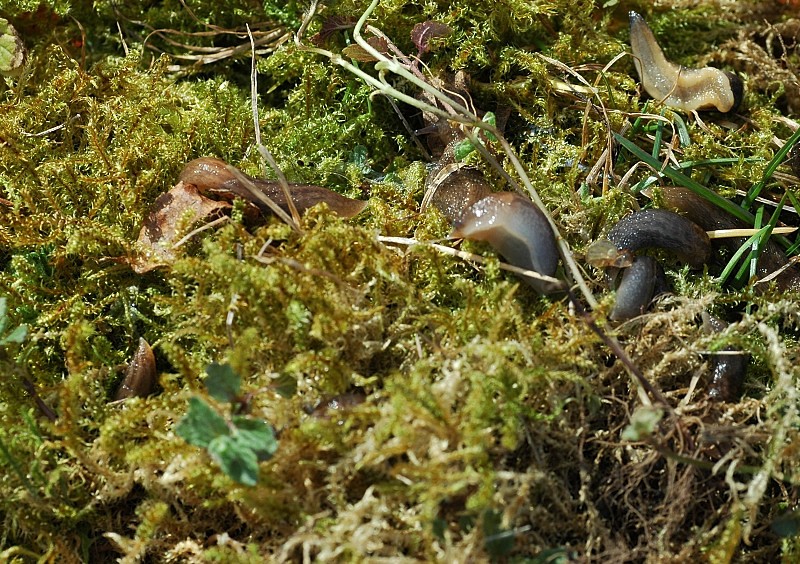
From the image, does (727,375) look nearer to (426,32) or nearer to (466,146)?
(466,146)

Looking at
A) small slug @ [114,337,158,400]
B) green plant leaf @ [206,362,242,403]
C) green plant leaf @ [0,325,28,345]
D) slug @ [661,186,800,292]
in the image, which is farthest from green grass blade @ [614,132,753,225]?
green plant leaf @ [0,325,28,345]

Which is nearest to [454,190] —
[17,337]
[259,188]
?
[259,188]

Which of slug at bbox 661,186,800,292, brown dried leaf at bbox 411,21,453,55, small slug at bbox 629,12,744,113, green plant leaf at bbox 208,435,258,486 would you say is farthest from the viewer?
small slug at bbox 629,12,744,113

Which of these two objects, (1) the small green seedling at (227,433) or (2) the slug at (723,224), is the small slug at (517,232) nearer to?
(2) the slug at (723,224)

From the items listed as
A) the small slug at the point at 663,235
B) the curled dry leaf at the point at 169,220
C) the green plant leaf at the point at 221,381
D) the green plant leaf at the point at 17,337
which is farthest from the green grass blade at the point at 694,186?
the green plant leaf at the point at 17,337

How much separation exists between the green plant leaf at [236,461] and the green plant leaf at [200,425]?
31 mm

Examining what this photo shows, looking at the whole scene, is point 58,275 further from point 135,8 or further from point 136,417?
point 135,8

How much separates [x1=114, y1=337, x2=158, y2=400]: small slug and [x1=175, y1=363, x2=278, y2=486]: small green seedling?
43 centimetres

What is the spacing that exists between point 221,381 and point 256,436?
6.0 inches

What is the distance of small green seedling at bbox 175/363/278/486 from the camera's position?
155 centimetres

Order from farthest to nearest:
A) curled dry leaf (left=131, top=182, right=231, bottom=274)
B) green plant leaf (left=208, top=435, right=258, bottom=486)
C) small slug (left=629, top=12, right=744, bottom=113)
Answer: small slug (left=629, top=12, right=744, bottom=113), curled dry leaf (left=131, top=182, right=231, bottom=274), green plant leaf (left=208, top=435, right=258, bottom=486)

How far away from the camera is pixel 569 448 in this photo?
1.78 meters

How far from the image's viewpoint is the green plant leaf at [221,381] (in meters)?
1.64

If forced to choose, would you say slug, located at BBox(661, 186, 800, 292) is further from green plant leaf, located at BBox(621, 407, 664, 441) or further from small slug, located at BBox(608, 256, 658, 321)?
green plant leaf, located at BBox(621, 407, 664, 441)
